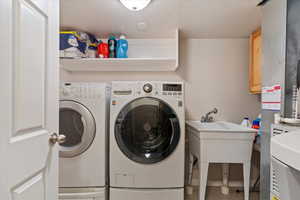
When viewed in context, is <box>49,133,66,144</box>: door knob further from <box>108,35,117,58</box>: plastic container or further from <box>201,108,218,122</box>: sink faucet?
<box>201,108,218,122</box>: sink faucet

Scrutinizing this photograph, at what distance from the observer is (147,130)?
1790 millimetres

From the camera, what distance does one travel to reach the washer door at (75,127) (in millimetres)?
1718

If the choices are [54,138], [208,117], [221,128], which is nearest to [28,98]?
[54,138]

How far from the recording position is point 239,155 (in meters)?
1.65

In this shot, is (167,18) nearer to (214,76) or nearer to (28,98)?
(214,76)

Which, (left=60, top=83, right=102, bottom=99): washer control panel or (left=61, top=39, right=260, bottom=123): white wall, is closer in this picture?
(left=60, top=83, right=102, bottom=99): washer control panel

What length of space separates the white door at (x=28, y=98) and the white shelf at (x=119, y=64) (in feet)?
3.52

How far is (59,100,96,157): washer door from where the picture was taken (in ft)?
5.64

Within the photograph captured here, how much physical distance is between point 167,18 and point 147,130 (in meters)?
1.09

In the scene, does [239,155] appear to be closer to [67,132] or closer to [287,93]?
[287,93]

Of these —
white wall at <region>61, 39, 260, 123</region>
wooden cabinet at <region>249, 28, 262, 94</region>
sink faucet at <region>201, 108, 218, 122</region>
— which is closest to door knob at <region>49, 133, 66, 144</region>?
white wall at <region>61, 39, 260, 123</region>

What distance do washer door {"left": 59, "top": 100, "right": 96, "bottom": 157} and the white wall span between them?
2.75 ft

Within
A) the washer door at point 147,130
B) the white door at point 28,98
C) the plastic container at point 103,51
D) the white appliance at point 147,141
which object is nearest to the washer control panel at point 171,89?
the white appliance at point 147,141

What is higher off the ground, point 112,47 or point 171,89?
point 112,47
